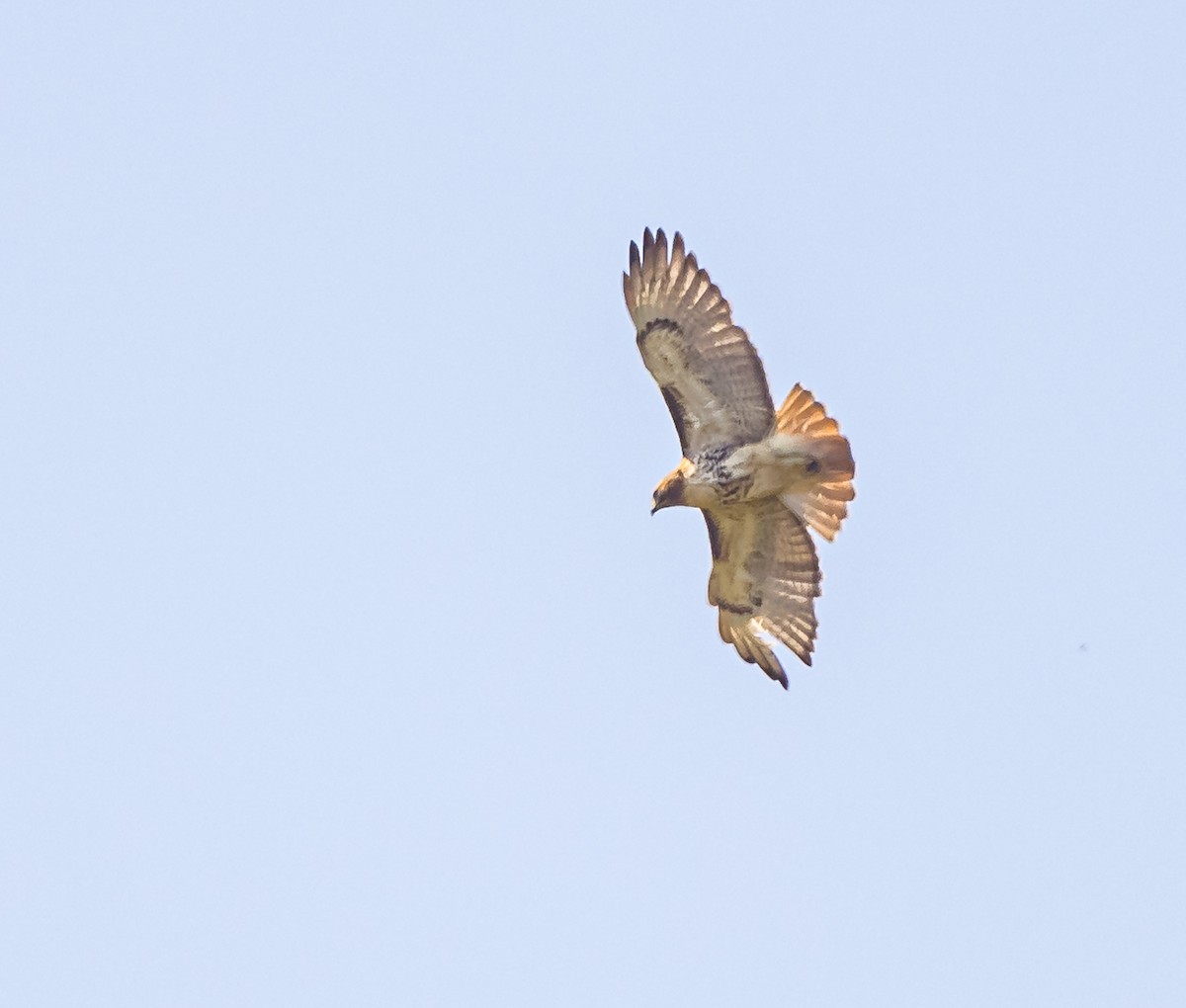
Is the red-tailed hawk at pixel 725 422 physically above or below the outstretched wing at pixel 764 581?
above

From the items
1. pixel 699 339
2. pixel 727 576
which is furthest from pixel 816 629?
pixel 699 339

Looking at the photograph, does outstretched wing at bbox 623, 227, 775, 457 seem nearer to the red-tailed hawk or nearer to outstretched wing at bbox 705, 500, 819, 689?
the red-tailed hawk

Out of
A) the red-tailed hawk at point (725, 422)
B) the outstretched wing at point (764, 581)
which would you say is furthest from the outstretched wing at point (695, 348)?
the outstretched wing at point (764, 581)

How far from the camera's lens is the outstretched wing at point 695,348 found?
16.0m

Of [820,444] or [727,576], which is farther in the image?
[727,576]

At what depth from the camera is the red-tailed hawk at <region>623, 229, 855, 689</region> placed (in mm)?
15938

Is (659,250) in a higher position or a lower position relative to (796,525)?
higher

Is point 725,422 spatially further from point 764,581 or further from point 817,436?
point 764,581

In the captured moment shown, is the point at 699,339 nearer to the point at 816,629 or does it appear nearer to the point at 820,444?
the point at 820,444

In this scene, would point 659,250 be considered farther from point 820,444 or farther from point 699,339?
point 820,444

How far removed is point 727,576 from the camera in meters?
17.1

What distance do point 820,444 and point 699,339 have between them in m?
1.02

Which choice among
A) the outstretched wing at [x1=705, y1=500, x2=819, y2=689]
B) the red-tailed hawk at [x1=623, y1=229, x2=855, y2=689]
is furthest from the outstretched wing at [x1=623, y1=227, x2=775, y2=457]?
the outstretched wing at [x1=705, y1=500, x2=819, y2=689]

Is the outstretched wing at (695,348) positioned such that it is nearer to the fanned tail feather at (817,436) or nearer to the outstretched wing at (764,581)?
the fanned tail feather at (817,436)
